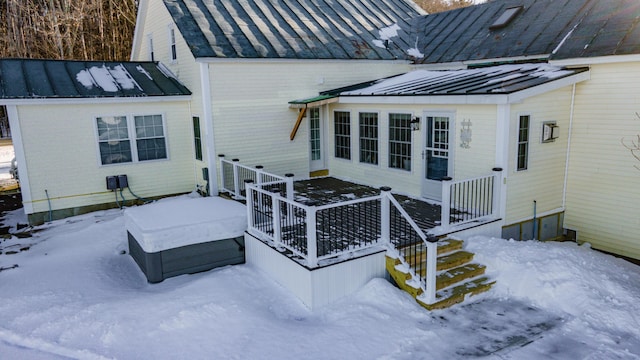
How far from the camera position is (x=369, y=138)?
12.0m

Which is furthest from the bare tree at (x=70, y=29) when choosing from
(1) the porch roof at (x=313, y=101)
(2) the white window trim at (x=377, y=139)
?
(2) the white window trim at (x=377, y=139)

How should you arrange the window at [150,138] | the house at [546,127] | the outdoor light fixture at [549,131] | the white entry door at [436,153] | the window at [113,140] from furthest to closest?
the window at [150,138] < the window at [113,140] < the white entry door at [436,153] < the outdoor light fixture at [549,131] < the house at [546,127]

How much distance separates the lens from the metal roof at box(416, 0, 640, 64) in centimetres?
975

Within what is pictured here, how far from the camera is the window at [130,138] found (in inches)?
464

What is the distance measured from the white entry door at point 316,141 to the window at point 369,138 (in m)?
1.67

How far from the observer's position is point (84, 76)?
1208 centimetres

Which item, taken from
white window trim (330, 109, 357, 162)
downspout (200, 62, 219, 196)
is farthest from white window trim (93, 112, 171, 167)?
white window trim (330, 109, 357, 162)

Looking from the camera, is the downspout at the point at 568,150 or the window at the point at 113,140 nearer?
the downspout at the point at 568,150

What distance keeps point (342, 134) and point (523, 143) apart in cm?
532

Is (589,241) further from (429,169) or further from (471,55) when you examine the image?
(471,55)

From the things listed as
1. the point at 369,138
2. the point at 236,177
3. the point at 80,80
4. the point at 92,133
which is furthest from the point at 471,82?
the point at 80,80

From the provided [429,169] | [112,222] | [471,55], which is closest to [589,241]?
[429,169]

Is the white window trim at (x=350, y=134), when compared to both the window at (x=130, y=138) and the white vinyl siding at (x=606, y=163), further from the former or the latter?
the white vinyl siding at (x=606, y=163)

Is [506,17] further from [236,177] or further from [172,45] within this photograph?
[172,45]
